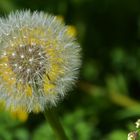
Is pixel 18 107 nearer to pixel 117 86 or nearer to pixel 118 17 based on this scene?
pixel 117 86

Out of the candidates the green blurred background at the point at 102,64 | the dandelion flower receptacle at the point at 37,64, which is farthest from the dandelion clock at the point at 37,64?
the green blurred background at the point at 102,64

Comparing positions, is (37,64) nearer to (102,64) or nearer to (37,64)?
(37,64)

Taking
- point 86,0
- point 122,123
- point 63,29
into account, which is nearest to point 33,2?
point 86,0

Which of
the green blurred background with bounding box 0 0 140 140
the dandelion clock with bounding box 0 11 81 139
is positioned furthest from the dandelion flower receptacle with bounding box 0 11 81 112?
the green blurred background with bounding box 0 0 140 140

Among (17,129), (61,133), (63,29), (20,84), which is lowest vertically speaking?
A: (17,129)

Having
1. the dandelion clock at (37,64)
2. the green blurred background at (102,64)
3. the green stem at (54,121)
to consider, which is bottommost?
the green blurred background at (102,64)

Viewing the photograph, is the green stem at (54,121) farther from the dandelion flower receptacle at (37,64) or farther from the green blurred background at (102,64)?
the green blurred background at (102,64)

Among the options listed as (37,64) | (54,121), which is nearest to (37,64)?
(37,64)

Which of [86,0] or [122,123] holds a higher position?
[86,0]
